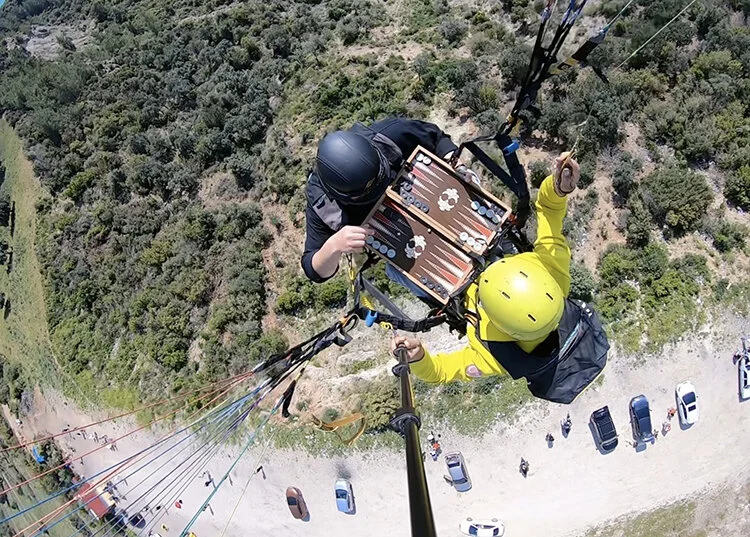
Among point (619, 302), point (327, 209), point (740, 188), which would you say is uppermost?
point (327, 209)

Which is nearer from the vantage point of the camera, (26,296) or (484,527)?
(484,527)

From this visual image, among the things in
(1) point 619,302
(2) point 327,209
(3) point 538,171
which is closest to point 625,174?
(3) point 538,171

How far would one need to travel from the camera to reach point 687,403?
1389 centimetres

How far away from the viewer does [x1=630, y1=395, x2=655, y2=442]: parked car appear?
550 inches

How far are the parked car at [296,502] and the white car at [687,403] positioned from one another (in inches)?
502

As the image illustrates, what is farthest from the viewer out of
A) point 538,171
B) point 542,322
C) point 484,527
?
point 538,171

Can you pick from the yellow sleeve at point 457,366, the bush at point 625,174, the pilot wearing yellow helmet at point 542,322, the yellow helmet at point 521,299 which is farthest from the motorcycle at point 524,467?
the yellow helmet at point 521,299

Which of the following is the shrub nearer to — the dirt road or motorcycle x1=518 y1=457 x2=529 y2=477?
the dirt road

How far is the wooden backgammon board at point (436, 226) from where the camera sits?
20.5 feet

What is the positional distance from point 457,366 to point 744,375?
41.8 feet

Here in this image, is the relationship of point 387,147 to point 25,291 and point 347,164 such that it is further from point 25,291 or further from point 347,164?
point 25,291

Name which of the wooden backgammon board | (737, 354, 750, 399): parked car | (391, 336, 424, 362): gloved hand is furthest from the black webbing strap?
(737, 354, 750, 399): parked car

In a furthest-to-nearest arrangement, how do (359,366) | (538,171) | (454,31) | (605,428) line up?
(454,31) → (359,366) → (538,171) → (605,428)

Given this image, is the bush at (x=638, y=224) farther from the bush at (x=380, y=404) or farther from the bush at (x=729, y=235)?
the bush at (x=380, y=404)
